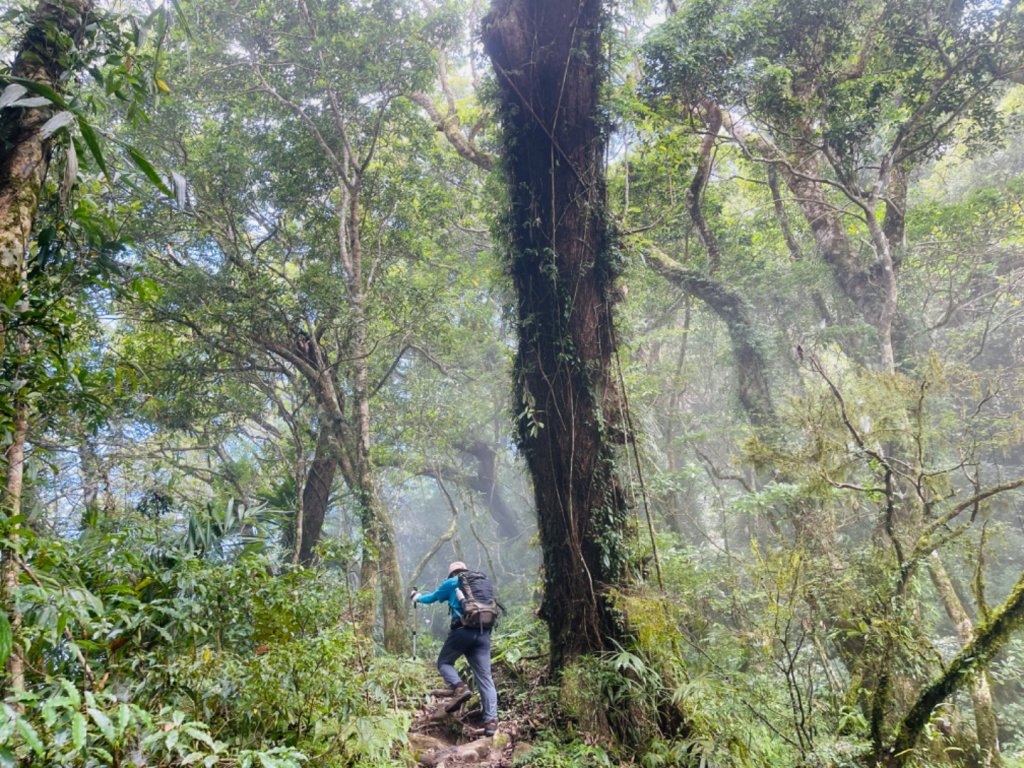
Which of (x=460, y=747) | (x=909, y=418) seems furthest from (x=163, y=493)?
(x=909, y=418)

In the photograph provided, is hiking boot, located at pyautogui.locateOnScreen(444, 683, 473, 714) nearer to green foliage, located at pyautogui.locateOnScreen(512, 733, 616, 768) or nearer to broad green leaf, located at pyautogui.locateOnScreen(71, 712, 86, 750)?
green foliage, located at pyautogui.locateOnScreen(512, 733, 616, 768)

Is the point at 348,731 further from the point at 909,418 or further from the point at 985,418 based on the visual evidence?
the point at 985,418

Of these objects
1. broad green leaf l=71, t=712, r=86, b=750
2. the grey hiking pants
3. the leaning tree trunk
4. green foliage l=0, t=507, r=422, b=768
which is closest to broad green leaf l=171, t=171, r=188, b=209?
green foliage l=0, t=507, r=422, b=768

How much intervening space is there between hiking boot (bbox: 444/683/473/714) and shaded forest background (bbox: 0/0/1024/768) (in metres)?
0.46

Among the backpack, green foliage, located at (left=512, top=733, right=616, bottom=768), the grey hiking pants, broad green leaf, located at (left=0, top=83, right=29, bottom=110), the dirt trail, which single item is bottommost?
the dirt trail

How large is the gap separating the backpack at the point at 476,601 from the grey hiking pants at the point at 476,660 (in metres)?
0.08

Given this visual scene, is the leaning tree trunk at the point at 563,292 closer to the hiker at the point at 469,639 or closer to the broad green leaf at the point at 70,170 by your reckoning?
the hiker at the point at 469,639

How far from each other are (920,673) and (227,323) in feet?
28.9

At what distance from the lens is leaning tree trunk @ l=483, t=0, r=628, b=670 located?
4.72m

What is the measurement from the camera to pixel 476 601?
4863mm

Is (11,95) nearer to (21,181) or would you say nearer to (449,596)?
(21,181)

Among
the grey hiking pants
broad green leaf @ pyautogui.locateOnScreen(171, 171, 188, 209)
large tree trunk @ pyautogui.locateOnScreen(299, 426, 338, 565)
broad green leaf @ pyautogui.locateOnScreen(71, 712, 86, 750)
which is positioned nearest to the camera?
broad green leaf @ pyautogui.locateOnScreen(71, 712, 86, 750)

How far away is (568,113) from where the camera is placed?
5.50 m

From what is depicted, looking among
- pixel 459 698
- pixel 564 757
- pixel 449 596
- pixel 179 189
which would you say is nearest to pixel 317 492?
pixel 449 596
